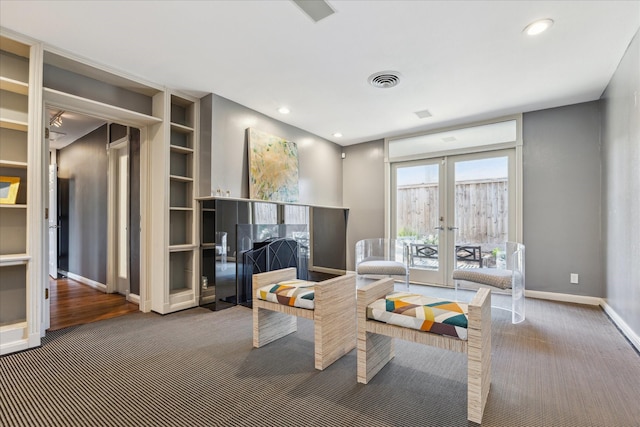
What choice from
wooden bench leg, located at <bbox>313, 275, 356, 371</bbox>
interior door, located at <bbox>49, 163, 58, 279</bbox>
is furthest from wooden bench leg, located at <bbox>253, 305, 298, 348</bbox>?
interior door, located at <bbox>49, 163, 58, 279</bbox>

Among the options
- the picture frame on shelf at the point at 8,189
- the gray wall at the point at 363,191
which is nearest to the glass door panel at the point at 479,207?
the gray wall at the point at 363,191

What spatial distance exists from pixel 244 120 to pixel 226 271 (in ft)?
6.23

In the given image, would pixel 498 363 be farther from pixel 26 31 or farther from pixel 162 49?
pixel 26 31

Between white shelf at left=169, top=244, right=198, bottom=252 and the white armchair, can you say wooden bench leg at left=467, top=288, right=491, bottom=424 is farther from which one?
white shelf at left=169, top=244, right=198, bottom=252

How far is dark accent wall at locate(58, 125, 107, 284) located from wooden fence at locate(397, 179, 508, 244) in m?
4.69

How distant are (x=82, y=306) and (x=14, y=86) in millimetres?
2456

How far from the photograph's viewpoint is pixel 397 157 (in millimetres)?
5082

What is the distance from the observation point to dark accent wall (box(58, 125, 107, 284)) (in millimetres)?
4520

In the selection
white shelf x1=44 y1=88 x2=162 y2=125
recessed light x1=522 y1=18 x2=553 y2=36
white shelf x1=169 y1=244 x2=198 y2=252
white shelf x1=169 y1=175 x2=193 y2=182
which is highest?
recessed light x1=522 y1=18 x2=553 y2=36

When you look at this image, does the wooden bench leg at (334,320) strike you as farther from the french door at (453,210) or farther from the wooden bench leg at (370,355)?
the french door at (453,210)

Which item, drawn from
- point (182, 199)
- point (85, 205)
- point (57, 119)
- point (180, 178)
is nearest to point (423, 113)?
point (180, 178)

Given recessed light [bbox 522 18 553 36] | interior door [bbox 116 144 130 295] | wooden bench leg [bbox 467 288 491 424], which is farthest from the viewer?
interior door [bbox 116 144 130 295]

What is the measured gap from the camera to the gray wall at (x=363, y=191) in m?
5.28

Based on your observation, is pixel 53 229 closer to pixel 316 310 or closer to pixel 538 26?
pixel 316 310
